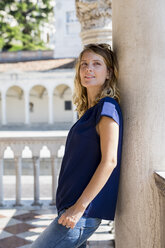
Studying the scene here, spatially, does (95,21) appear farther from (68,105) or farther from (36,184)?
(68,105)

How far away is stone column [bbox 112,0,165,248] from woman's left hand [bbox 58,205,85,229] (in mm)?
348

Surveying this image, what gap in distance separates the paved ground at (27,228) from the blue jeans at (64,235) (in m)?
1.67

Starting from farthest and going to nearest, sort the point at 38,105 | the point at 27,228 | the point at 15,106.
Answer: the point at 15,106
the point at 38,105
the point at 27,228

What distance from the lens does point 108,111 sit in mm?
1615

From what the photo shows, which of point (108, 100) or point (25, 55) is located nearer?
point (108, 100)

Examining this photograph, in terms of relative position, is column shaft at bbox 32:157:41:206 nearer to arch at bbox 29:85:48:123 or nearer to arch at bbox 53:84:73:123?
arch at bbox 53:84:73:123

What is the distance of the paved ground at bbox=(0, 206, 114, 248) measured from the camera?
3.48m

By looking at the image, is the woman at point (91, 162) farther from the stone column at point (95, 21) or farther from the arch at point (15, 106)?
the arch at point (15, 106)

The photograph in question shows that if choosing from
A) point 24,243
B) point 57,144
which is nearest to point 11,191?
point 57,144

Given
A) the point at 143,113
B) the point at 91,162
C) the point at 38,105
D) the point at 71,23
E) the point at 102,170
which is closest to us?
the point at 102,170

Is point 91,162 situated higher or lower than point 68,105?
lower

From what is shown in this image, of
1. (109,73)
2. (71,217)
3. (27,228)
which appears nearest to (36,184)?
(27,228)

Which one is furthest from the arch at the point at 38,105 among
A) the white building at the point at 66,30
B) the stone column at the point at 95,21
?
the stone column at the point at 95,21

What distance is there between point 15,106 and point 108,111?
1224 inches
